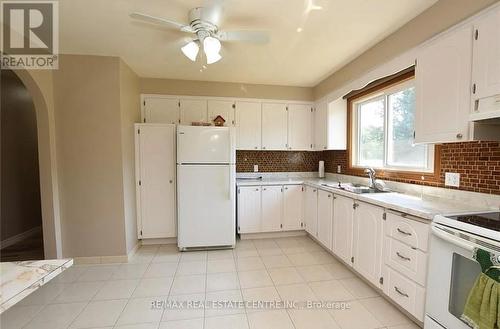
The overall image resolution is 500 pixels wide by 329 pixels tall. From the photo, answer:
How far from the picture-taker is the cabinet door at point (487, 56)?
1.39 m

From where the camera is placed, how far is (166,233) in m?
3.28

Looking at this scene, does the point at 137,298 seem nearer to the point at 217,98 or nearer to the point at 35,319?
the point at 35,319

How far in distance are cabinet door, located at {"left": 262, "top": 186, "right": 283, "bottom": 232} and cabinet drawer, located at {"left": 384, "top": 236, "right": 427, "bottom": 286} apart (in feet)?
5.56

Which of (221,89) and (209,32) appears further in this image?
(221,89)

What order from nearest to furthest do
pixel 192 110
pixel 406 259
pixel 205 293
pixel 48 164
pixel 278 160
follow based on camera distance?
1. pixel 406 259
2. pixel 205 293
3. pixel 48 164
4. pixel 192 110
5. pixel 278 160

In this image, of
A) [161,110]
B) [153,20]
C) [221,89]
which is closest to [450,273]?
[153,20]

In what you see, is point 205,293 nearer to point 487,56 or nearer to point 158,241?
point 158,241

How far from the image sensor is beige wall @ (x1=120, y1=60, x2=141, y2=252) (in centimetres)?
280

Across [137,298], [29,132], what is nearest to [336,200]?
[137,298]

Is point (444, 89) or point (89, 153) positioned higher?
point (444, 89)

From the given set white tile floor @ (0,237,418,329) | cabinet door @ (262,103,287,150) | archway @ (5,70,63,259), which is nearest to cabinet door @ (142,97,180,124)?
archway @ (5,70,63,259)

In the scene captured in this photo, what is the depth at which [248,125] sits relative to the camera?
3.73m

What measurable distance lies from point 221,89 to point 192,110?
1.88ft

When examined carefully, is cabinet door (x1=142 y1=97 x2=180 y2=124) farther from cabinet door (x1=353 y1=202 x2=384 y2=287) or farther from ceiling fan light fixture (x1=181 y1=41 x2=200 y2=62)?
cabinet door (x1=353 y1=202 x2=384 y2=287)
